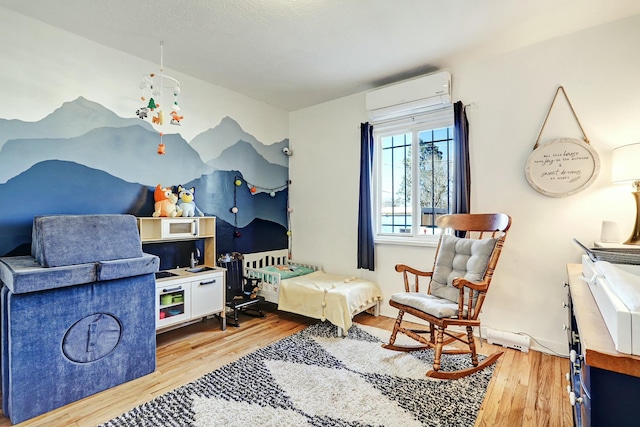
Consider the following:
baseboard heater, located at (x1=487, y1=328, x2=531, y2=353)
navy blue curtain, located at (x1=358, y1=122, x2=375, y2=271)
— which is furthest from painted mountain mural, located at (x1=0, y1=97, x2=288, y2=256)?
baseboard heater, located at (x1=487, y1=328, x2=531, y2=353)

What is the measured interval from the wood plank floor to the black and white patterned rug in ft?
0.33

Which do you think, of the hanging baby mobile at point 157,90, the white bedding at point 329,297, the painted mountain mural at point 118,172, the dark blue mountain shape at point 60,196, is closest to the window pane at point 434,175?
the white bedding at point 329,297

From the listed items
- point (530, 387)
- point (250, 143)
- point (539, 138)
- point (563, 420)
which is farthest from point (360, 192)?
point (563, 420)

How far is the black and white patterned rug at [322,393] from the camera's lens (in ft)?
5.68

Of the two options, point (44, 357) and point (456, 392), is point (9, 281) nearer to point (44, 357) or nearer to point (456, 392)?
point (44, 357)

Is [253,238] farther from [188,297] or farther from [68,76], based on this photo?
[68,76]

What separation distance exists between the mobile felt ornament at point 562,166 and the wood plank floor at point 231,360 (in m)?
1.33

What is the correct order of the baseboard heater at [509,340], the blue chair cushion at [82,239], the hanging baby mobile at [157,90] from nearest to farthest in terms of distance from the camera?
the blue chair cushion at [82,239], the baseboard heater at [509,340], the hanging baby mobile at [157,90]

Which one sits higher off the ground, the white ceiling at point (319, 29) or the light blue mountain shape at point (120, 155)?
the white ceiling at point (319, 29)

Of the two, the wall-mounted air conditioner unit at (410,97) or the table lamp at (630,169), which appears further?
the wall-mounted air conditioner unit at (410,97)

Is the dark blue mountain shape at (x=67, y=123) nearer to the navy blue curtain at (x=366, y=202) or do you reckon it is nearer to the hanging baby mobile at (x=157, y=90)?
the hanging baby mobile at (x=157, y=90)

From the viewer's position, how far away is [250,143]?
3811 mm

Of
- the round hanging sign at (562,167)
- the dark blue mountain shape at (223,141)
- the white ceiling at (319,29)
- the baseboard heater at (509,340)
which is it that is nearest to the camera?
the white ceiling at (319,29)

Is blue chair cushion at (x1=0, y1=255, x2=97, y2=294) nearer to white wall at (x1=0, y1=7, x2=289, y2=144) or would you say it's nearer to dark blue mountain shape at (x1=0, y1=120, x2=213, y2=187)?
dark blue mountain shape at (x1=0, y1=120, x2=213, y2=187)
